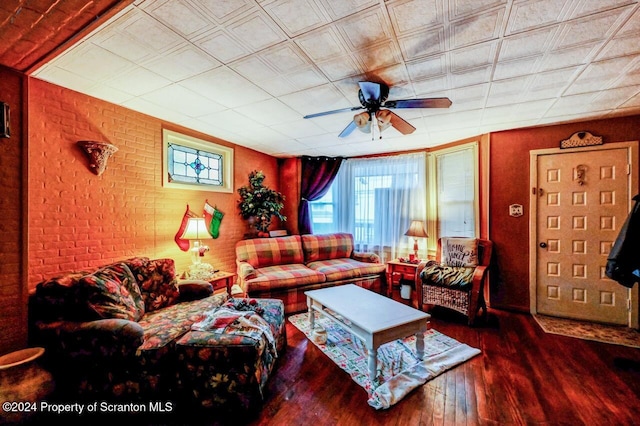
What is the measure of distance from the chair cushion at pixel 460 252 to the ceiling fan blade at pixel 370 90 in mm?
2407

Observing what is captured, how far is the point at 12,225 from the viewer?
6.11ft

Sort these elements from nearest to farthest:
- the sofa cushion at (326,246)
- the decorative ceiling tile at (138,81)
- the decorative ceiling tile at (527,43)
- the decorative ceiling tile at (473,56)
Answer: the decorative ceiling tile at (527,43)
the decorative ceiling tile at (473,56)
the decorative ceiling tile at (138,81)
the sofa cushion at (326,246)

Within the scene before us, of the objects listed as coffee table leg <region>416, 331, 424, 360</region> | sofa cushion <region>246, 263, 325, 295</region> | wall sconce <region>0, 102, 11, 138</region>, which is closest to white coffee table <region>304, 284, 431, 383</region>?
coffee table leg <region>416, 331, 424, 360</region>

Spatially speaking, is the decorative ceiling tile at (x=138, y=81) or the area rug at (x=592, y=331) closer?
the decorative ceiling tile at (x=138, y=81)

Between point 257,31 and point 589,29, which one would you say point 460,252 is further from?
point 257,31

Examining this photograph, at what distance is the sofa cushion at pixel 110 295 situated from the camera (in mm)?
1797

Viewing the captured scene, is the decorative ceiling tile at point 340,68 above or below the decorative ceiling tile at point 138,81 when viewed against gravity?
below

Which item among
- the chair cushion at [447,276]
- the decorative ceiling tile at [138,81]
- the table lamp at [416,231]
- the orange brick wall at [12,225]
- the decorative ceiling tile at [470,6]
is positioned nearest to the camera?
the decorative ceiling tile at [470,6]

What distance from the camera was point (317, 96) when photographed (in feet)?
8.00

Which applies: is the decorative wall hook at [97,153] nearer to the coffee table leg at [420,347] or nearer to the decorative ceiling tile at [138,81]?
the decorative ceiling tile at [138,81]

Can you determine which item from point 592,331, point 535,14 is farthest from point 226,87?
point 592,331

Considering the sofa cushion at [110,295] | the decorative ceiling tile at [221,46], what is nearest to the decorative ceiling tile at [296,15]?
the decorative ceiling tile at [221,46]

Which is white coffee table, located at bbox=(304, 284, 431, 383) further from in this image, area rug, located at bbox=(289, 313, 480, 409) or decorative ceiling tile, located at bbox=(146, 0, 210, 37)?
decorative ceiling tile, located at bbox=(146, 0, 210, 37)

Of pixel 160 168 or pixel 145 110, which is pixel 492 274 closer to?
pixel 160 168
